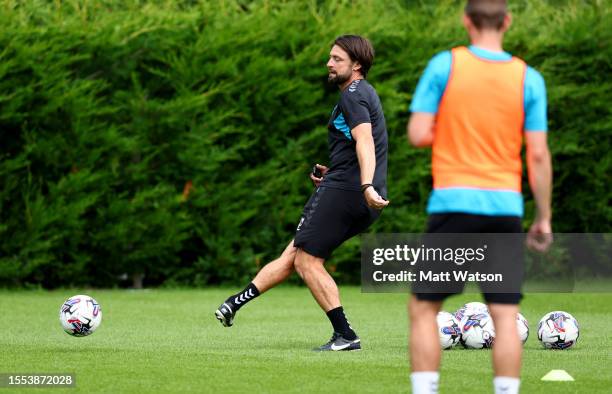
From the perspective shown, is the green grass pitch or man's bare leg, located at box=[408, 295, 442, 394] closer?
man's bare leg, located at box=[408, 295, 442, 394]

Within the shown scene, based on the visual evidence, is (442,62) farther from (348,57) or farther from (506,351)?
(348,57)

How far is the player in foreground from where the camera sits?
5.31 m

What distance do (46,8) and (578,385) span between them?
9.09m

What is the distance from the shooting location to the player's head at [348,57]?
28.4ft

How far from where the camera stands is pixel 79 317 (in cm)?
859

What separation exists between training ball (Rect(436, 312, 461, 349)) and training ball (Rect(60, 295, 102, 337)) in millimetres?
2386

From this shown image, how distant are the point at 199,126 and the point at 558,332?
271 inches

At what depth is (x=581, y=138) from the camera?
1614 cm

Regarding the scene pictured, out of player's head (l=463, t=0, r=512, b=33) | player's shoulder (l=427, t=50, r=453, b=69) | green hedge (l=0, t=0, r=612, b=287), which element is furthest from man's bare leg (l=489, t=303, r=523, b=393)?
green hedge (l=0, t=0, r=612, b=287)

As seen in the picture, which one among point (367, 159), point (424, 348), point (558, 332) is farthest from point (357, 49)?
point (424, 348)

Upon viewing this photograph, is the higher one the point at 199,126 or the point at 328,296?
the point at 199,126

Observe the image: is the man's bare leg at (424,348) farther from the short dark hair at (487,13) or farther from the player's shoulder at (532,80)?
the short dark hair at (487,13)

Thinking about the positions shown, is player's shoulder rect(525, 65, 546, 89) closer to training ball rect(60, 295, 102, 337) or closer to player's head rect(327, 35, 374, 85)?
player's head rect(327, 35, 374, 85)

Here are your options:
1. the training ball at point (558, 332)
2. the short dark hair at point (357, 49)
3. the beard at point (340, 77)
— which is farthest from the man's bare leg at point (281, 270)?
the training ball at point (558, 332)
